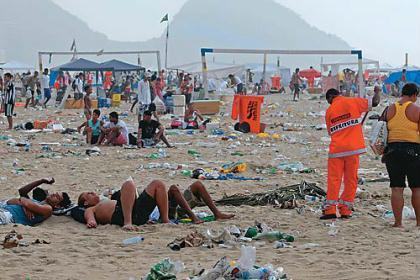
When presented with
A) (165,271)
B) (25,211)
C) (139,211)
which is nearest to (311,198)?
(139,211)

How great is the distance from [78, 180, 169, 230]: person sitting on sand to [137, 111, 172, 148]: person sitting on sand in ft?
22.5

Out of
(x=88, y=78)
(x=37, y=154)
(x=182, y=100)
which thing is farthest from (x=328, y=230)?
(x=88, y=78)

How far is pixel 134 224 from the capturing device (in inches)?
278

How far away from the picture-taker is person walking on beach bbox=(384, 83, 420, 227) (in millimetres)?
6863

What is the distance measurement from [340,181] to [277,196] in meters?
1.05

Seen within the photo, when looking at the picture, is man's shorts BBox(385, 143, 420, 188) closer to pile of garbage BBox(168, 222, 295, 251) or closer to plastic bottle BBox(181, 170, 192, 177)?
pile of garbage BBox(168, 222, 295, 251)

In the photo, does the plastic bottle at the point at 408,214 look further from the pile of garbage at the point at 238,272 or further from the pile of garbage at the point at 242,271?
the pile of garbage at the point at 242,271

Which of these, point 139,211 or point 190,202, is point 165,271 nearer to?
point 139,211

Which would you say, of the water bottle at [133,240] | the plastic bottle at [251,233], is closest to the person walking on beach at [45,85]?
the water bottle at [133,240]

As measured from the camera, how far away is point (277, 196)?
27.6ft

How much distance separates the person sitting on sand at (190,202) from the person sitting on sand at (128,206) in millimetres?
179

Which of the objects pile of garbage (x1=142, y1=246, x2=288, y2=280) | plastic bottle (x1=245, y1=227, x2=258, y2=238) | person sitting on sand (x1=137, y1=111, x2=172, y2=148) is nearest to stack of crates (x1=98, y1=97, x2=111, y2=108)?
person sitting on sand (x1=137, y1=111, x2=172, y2=148)

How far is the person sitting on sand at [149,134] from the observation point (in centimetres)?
1412

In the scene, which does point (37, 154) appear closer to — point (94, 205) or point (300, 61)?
point (94, 205)
